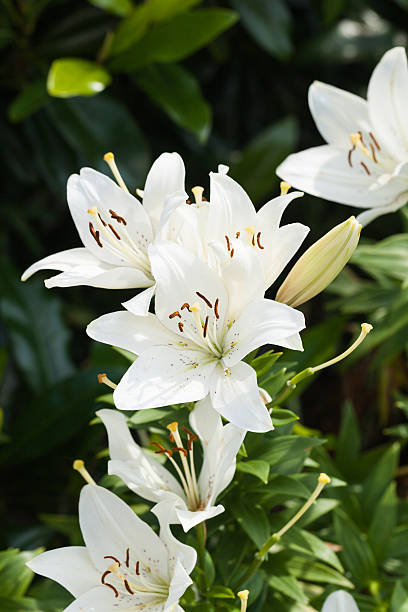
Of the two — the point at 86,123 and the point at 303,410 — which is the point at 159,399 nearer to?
the point at 86,123

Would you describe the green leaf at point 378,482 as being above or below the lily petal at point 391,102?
below

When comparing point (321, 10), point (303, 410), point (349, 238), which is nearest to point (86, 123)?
point (321, 10)

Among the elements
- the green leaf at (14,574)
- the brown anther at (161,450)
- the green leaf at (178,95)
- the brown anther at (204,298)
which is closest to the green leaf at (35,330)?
the green leaf at (178,95)

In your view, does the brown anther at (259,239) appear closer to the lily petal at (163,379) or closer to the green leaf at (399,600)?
the lily petal at (163,379)

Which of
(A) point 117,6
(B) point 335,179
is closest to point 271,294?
(B) point 335,179

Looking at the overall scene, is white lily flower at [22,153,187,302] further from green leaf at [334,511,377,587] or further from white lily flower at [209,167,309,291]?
green leaf at [334,511,377,587]

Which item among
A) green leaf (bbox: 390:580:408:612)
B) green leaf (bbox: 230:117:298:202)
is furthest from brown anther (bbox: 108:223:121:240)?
green leaf (bbox: 230:117:298:202)
